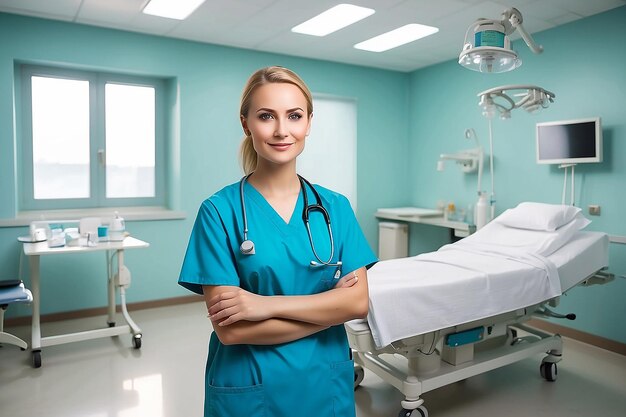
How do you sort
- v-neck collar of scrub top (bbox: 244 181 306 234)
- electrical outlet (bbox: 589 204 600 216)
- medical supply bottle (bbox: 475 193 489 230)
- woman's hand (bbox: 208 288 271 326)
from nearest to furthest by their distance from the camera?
woman's hand (bbox: 208 288 271 326) → v-neck collar of scrub top (bbox: 244 181 306 234) → electrical outlet (bbox: 589 204 600 216) → medical supply bottle (bbox: 475 193 489 230)

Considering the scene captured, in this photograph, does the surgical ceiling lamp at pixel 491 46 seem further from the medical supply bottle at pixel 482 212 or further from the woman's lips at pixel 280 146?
the medical supply bottle at pixel 482 212

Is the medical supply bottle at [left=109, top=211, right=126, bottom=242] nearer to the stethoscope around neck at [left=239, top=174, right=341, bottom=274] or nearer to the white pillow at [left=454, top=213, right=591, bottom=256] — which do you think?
the white pillow at [left=454, top=213, right=591, bottom=256]

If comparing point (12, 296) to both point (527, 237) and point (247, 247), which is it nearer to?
point (247, 247)

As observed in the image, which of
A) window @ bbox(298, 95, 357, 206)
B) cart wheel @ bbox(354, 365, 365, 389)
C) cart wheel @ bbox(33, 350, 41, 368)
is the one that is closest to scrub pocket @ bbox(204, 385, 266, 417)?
cart wheel @ bbox(354, 365, 365, 389)

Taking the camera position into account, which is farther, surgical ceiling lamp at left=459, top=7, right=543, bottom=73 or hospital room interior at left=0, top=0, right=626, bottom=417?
hospital room interior at left=0, top=0, right=626, bottom=417

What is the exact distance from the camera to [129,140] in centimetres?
432

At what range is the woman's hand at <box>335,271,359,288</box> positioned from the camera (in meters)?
1.08

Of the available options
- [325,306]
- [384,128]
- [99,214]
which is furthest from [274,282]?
[384,128]

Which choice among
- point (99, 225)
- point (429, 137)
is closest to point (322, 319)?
point (99, 225)

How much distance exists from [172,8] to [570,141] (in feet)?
9.93

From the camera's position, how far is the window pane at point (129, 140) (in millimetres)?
4227

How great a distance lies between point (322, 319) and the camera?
40.2 inches

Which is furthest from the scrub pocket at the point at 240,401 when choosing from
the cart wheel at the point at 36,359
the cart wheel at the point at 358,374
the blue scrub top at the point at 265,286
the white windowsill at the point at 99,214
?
the white windowsill at the point at 99,214

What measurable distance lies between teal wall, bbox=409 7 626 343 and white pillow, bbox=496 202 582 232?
0.65 metres
